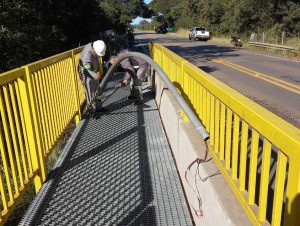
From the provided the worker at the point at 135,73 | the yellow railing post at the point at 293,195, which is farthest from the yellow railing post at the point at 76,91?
the yellow railing post at the point at 293,195

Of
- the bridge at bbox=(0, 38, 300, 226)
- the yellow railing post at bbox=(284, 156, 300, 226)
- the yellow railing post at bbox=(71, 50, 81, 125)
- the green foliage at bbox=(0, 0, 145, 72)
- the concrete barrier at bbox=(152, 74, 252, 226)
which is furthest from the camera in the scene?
the green foliage at bbox=(0, 0, 145, 72)

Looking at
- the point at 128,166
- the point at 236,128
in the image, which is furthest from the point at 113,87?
the point at 236,128

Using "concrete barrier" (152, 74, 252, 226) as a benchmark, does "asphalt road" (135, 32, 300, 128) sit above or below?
below

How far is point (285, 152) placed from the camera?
6.03ft

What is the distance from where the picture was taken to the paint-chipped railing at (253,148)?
5.90 feet

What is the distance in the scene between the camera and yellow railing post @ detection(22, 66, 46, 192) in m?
4.27

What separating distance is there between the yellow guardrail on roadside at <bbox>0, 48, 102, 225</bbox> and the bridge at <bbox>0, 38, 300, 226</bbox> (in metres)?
0.01

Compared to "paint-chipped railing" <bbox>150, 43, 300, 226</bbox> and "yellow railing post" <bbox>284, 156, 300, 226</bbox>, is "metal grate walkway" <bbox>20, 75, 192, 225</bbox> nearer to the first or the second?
"paint-chipped railing" <bbox>150, 43, 300, 226</bbox>

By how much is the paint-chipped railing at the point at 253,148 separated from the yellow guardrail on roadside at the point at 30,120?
198cm

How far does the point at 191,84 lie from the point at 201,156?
1.35 metres

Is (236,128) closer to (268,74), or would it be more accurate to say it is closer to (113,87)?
(113,87)

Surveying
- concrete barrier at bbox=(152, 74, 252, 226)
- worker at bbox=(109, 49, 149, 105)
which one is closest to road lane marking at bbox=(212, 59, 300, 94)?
worker at bbox=(109, 49, 149, 105)

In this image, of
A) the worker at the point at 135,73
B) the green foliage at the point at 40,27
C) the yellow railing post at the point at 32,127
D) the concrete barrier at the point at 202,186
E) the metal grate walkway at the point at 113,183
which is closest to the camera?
the concrete barrier at the point at 202,186

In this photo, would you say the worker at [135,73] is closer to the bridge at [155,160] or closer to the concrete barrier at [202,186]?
the bridge at [155,160]
